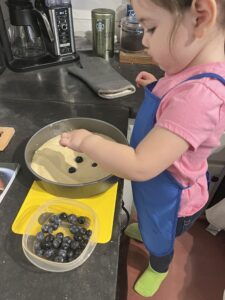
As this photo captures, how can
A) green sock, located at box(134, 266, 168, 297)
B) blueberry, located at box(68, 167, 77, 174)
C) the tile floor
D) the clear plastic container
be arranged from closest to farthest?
the clear plastic container, blueberry, located at box(68, 167, 77, 174), green sock, located at box(134, 266, 168, 297), the tile floor

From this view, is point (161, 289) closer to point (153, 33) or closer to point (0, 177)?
point (0, 177)

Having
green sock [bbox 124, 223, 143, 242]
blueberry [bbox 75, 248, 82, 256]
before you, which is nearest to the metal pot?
blueberry [bbox 75, 248, 82, 256]

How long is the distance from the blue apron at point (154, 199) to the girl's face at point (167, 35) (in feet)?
0.27

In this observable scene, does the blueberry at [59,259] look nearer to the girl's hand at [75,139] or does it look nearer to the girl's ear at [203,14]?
the girl's hand at [75,139]

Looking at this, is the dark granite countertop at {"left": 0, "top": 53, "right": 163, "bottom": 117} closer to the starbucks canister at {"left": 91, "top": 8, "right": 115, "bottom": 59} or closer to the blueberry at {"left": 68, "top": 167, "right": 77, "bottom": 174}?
the starbucks canister at {"left": 91, "top": 8, "right": 115, "bottom": 59}

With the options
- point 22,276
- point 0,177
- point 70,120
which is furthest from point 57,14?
point 22,276

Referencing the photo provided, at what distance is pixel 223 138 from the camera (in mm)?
940

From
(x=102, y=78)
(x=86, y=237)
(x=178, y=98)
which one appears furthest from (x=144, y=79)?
(x=86, y=237)

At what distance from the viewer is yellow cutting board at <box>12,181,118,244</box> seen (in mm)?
527

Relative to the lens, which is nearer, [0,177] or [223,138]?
[0,177]

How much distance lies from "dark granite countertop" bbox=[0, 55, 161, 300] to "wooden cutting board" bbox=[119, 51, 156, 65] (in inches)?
1.0

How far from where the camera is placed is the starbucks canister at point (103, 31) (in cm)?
100

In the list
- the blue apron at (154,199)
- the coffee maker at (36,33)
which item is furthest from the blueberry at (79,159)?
the coffee maker at (36,33)

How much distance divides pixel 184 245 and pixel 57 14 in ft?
3.46
